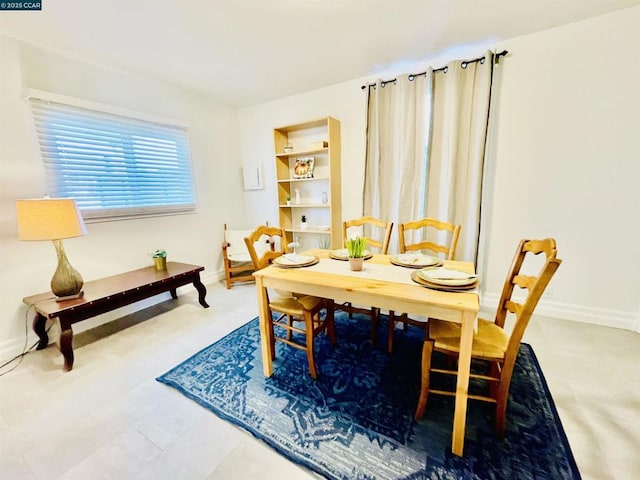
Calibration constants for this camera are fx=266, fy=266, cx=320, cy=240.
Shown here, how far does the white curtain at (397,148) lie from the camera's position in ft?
8.90

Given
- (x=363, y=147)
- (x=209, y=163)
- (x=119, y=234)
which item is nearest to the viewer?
(x=119, y=234)

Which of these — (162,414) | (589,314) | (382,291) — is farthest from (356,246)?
(589,314)

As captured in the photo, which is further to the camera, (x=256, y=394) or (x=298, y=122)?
(x=298, y=122)

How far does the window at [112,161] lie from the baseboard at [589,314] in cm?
378

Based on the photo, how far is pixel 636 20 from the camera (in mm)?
1962

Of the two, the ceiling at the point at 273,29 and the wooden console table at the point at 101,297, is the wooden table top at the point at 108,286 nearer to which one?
the wooden console table at the point at 101,297

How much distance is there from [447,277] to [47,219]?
8.75 ft

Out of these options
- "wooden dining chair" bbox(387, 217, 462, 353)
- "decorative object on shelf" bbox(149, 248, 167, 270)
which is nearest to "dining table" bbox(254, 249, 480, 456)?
"wooden dining chair" bbox(387, 217, 462, 353)

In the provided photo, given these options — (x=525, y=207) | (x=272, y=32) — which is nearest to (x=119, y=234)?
(x=272, y=32)

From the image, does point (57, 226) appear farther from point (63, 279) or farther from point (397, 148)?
point (397, 148)

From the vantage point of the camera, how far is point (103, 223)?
8.38ft

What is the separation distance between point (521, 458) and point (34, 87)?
13.2 feet

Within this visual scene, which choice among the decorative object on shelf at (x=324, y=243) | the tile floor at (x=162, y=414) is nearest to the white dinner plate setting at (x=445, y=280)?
the tile floor at (x=162, y=414)

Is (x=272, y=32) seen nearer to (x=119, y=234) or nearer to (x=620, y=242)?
(x=119, y=234)
